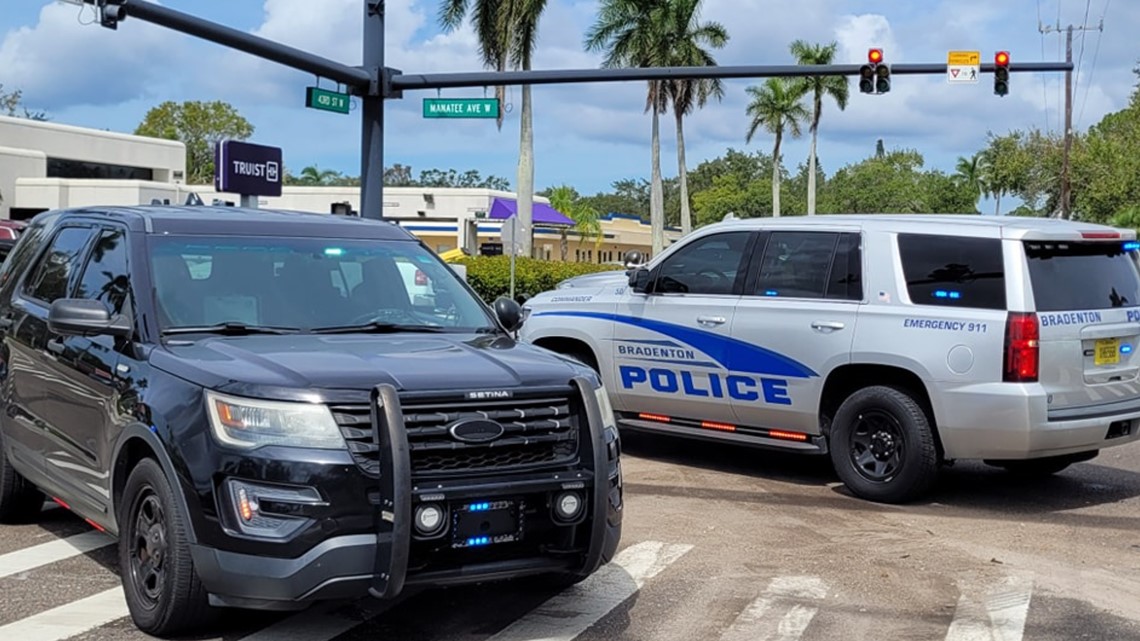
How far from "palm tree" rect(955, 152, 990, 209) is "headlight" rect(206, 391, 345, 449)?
3615 inches

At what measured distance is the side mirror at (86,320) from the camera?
5781mm

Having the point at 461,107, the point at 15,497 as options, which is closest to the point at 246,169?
the point at 461,107

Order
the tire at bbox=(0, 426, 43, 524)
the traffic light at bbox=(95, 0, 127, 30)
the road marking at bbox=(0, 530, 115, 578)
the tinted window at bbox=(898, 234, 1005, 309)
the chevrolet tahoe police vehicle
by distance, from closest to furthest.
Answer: the road marking at bbox=(0, 530, 115, 578)
the tire at bbox=(0, 426, 43, 524)
the chevrolet tahoe police vehicle
the tinted window at bbox=(898, 234, 1005, 309)
the traffic light at bbox=(95, 0, 127, 30)

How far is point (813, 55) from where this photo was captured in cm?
6059

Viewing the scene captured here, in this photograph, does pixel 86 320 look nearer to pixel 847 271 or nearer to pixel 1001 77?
pixel 847 271

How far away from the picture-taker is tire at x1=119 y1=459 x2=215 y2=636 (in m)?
5.19

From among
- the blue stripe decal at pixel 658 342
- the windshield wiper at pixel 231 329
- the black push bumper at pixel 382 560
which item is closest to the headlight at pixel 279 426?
the black push bumper at pixel 382 560

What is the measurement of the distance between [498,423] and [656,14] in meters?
41.8

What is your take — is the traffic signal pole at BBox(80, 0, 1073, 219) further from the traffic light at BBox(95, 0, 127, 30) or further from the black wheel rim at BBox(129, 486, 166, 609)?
the black wheel rim at BBox(129, 486, 166, 609)

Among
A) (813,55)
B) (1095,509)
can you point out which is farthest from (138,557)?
(813,55)

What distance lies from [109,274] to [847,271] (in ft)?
17.8

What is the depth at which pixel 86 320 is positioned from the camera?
5.77 metres

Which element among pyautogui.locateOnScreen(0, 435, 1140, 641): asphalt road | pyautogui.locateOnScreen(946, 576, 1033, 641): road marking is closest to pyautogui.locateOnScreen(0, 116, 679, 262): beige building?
pyautogui.locateOnScreen(0, 435, 1140, 641): asphalt road

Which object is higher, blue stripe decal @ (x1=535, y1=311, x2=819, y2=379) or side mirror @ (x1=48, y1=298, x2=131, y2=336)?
side mirror @ (x1=48, y1=298, x2=131, y2=336)
